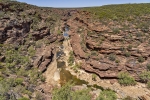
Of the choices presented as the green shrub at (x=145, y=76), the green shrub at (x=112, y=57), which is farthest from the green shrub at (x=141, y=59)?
the green shrub at (x=112, y=57)

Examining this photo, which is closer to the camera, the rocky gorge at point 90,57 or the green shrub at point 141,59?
the rocky gorge at point 90,57

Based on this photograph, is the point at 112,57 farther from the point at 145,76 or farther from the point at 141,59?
the point at 145,76

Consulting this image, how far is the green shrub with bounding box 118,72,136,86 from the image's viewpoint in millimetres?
27605

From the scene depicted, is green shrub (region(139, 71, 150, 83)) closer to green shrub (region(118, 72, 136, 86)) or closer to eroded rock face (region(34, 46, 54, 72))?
green shrub (region(118, 72, 136, 86))

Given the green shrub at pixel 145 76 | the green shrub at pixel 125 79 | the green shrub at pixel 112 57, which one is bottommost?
the green shrub at pixel 125 79

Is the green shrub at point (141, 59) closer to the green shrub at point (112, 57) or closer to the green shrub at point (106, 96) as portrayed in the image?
the green shrub at point (112, 57)

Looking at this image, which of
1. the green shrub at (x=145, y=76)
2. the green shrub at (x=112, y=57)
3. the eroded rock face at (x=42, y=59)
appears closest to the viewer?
the green shrub at (x=145, y=76)

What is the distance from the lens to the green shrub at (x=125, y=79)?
2760cm

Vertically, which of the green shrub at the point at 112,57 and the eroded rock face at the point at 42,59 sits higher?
the green shrub at the point at 112,57

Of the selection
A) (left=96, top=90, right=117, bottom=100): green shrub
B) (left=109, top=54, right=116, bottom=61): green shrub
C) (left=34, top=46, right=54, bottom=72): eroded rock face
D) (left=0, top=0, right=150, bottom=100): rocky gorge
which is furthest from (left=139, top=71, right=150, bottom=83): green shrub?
(left=34, top=46, right=54, bottom=72): eroded rock face

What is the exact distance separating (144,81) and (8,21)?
33519mm

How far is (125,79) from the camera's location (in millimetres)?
28000

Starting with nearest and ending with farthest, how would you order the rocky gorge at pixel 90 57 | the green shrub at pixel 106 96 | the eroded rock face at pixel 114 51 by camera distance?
the green shrub at pixel 106 96 → the rocky gorge at pixel 90 57 → the eroded rock face at pixel 114 51

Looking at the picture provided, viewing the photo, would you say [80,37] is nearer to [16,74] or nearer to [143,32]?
[143,32]
